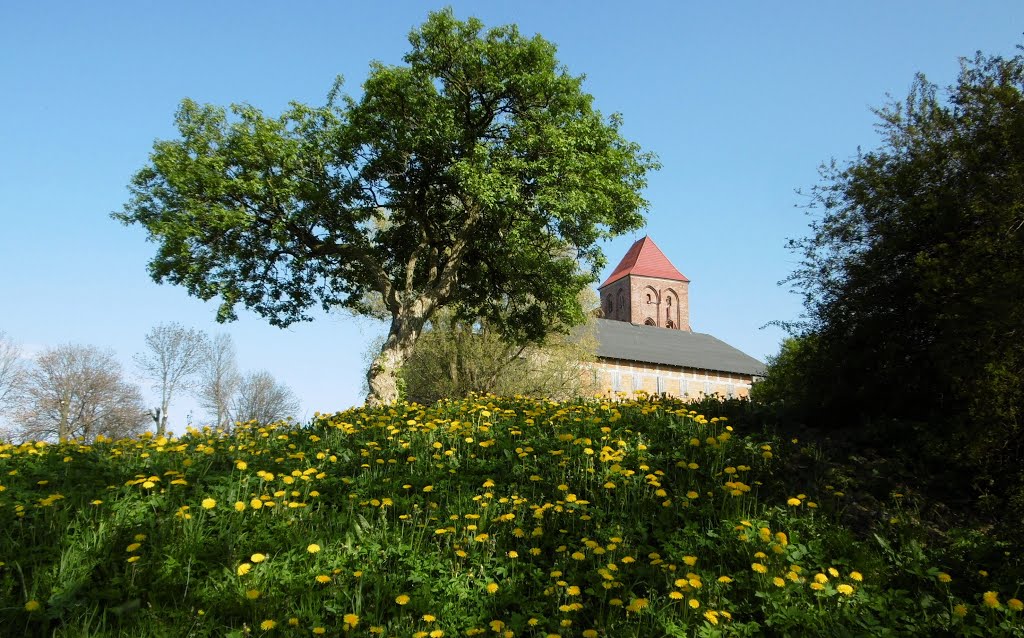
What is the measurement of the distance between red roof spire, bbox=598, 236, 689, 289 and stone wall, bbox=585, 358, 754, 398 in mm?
22078

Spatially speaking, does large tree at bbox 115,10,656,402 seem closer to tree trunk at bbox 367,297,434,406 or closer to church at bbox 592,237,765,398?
tree trunk at bbox 367,297,434,406

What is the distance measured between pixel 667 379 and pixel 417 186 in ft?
148

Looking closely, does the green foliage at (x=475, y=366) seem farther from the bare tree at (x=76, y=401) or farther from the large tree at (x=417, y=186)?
the bare tree at (x=76, y=401)

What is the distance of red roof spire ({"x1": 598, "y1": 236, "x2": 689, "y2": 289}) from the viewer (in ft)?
270

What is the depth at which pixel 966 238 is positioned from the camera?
8766 mm

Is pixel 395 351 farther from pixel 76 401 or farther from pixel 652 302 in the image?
pixel 652 302

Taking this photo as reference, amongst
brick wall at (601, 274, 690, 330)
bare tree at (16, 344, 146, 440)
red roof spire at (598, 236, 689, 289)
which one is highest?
red roof spire at (598, 236, 689, 289)

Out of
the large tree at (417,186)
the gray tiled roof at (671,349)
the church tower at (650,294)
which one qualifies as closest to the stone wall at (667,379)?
the gray tiled roof at (671,349)

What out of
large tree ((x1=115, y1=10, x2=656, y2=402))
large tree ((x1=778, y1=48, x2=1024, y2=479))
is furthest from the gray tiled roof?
large tree ((x1=778, y1=48, x2=1024, y2=479))

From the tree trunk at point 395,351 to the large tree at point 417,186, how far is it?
0.05 m

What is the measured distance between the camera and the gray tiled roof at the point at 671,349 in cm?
6038

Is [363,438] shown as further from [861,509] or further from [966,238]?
[966,238]

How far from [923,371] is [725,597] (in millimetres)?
5986

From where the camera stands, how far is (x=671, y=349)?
63.9m
